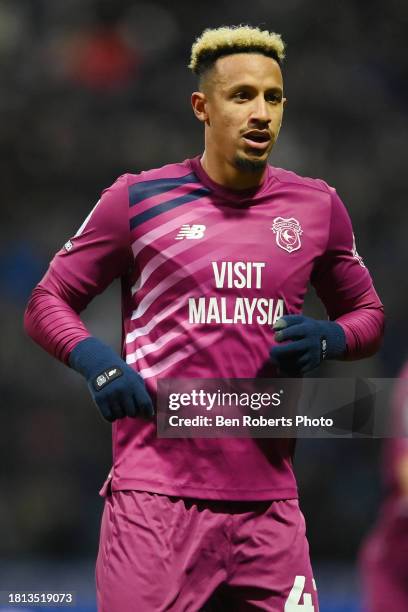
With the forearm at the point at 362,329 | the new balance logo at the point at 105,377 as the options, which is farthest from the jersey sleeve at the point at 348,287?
the new balance logo at the point at 105,377

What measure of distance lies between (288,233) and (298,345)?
338 mm

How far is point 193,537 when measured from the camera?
2967mm

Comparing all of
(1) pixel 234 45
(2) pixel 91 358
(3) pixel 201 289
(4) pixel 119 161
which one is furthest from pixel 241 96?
(4) pixel 119 161

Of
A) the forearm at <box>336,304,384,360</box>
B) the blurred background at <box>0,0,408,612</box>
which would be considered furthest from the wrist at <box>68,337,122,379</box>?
the blurred background at <box>0,0,408,612</box>

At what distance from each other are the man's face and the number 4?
1.03 meters

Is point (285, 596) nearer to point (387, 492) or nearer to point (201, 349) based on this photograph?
point (201, 349)

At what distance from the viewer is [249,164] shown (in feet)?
10.3

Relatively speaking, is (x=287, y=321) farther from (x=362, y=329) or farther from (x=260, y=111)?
(x=260, y=111)

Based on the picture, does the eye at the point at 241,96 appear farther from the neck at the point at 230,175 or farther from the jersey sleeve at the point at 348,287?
the jersey sleeve at the point at 348,287

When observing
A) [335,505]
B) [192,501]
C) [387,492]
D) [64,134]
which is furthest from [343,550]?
[387,492]

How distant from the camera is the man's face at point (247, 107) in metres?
3.11

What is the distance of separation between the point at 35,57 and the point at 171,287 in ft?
13.4

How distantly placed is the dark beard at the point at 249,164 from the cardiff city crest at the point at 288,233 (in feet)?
0.46

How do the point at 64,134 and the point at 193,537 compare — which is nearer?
the point at 193,537
